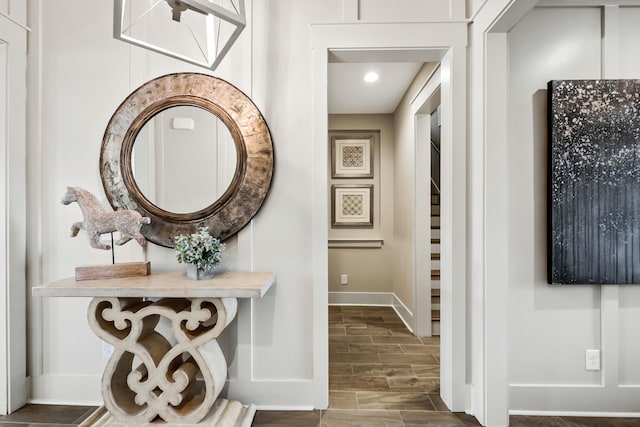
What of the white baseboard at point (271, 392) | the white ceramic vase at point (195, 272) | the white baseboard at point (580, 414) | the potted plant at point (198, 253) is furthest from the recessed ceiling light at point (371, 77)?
the white baseboard at point (580, 414)

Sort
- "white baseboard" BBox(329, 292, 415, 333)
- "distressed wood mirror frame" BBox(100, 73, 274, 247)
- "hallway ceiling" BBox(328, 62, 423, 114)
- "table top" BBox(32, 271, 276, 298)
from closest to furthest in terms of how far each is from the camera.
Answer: "table top" BBox(32, 271, 276, 298) → "distressed wood mirror frame" BBox(100, 73, 274, 247) → "hallway ceiling" BBox(328, 62, 423, 114) → "white baseboard" BBox(329, 292, 415, 333)

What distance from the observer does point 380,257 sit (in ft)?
14.8

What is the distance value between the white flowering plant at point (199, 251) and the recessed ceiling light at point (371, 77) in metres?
2.25

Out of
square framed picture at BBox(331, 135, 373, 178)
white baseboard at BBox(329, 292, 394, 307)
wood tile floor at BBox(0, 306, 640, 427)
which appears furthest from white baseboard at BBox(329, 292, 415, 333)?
square framed picture at BBox(331, 135, 373, 178)

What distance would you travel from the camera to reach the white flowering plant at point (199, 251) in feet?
5.78

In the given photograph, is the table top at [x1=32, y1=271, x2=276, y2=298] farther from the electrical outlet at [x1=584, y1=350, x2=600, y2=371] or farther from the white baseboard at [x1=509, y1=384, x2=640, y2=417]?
the electrical outlet at [x1=584, y1=350, x2=600, y2=371]

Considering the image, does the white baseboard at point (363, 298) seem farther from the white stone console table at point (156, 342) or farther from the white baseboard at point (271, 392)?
the white stone console table at point (156, 342)

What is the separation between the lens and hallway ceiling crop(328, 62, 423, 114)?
3078mm

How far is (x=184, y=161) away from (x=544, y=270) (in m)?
2.21

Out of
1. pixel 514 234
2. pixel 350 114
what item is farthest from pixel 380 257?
pixel 514 234

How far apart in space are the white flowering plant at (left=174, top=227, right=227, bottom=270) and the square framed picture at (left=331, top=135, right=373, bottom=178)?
292cm

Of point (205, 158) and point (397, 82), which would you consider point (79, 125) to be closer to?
point (205, 158)

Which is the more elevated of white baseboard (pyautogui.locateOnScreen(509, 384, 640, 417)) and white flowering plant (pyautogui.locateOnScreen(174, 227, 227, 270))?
white flowering plant (pyautogui.locateOnScreen(174, 227, 227, 270))

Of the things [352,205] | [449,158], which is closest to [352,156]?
[352,205]
